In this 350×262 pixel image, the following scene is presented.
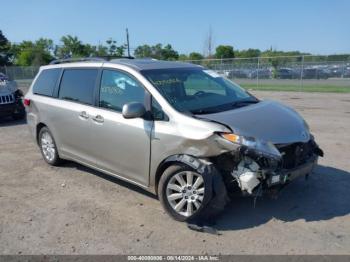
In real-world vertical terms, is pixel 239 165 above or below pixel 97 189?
above

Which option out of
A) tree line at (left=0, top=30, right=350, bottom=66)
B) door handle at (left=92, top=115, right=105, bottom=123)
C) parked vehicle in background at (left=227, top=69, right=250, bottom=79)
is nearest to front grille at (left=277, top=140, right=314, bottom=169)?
door handle at (left=92, top=115, right=105, bottom=123)

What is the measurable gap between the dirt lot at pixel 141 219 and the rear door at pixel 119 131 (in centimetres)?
49

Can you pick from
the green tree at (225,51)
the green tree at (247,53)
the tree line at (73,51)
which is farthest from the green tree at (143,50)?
the green tree at (247,53)

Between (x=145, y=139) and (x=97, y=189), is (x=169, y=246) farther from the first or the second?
(x=97, y=189)

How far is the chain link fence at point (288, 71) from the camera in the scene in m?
24.1

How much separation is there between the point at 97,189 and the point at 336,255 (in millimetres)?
3264

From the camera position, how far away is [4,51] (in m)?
64.7

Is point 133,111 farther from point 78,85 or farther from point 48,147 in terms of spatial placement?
point 48,147

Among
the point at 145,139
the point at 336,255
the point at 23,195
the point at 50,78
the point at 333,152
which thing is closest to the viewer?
the point at 336,255

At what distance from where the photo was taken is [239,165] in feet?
12.7

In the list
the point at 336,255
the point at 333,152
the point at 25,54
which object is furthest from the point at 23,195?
the point at 25,54

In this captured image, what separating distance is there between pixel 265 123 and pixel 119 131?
1.82 meters

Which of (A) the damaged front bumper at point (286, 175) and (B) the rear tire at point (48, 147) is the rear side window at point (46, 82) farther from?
(A) the damaged front bumper at point (286, 175)

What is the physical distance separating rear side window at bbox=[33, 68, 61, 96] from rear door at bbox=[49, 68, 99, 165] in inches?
11.2
